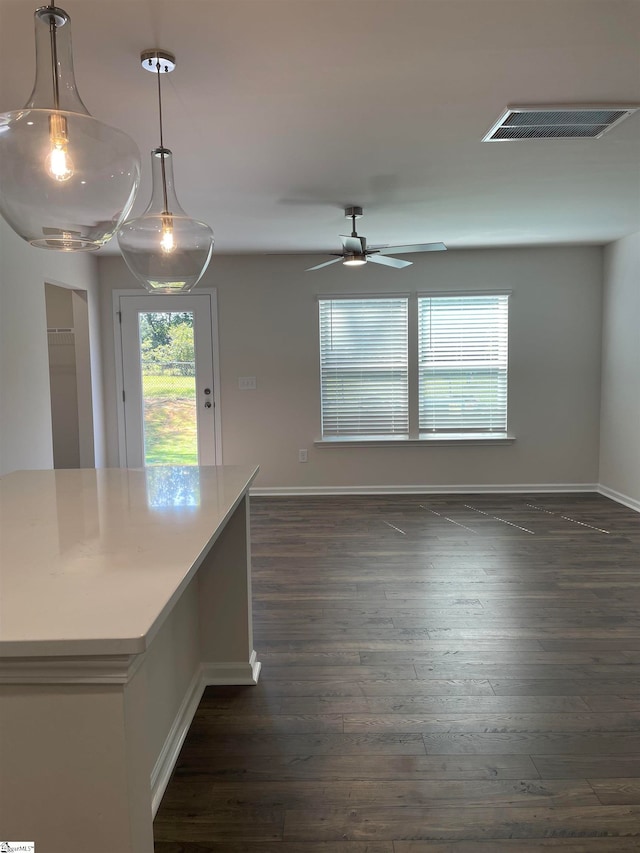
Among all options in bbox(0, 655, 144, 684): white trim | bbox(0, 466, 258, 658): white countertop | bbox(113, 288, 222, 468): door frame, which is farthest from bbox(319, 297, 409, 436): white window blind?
bbox(0, 655, 144, 684): white trim

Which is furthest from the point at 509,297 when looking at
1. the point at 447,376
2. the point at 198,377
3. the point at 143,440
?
the point at 143,440

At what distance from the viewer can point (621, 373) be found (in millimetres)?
5500

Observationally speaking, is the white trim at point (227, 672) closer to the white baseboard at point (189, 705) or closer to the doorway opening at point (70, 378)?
the white baseboard at point (189, 705)

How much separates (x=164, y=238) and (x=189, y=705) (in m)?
1.83

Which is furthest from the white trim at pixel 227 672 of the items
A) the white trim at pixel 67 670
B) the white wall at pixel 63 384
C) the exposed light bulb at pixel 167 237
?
the white wall at pixel 63 384

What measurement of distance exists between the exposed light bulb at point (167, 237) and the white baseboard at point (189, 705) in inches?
68.6

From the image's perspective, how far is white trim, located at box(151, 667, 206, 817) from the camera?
1808mm

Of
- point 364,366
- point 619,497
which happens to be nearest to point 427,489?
point 364,366

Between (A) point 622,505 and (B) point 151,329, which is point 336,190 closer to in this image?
(B) point 151,329

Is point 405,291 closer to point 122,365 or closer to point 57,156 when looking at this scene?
point 122,365

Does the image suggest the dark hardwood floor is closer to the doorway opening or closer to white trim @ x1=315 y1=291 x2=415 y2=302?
the doorway opening

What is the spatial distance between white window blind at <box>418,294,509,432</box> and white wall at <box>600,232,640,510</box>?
3.22 ft

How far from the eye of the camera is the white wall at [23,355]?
12.5 ft

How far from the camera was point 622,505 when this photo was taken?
5465 millimetres
